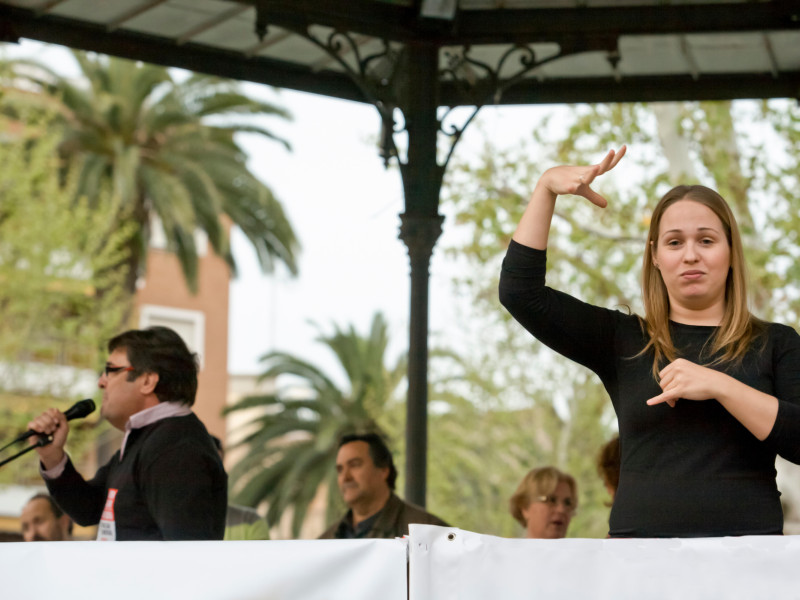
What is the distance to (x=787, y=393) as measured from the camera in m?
A: 2.42

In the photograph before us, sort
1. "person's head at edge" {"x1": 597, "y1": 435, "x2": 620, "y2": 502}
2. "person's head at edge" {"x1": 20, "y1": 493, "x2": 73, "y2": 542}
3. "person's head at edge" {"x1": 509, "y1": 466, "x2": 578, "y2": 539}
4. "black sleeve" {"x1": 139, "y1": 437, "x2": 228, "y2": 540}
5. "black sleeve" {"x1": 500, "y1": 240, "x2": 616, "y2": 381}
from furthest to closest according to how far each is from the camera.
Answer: "person's head at edge" {"x1": 20, "y1": 493, "x2": 73, "y2": 542}
"person's head at edge" {"x1": 509, "y1": 466, "x2": 578, "y2": 539}
"person's head at edge" {"x1": 597, "y1": 435, "x2": 620, "y2": 502}
"black sleeve" {"x1": 139, "y1": 437, "x2": 228, "y2": 540}
"black sleeve" {"x1": 500, "y1": 240, "x2": 616, "y2": 381}

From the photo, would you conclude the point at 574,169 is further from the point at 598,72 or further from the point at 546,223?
the point at 598,72

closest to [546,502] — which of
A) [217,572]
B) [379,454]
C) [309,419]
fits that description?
[379,454]

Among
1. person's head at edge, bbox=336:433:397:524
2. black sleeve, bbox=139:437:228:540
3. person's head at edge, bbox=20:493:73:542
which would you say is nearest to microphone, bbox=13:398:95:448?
black sleeve, bbox=139:437:228:540

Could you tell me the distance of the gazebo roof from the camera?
5.20m

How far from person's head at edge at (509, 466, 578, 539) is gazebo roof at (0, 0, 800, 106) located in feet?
6.74

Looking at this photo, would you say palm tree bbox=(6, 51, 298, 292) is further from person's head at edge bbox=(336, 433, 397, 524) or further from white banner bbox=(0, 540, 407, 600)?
white banner bbox=(0, 540, 407, 600)

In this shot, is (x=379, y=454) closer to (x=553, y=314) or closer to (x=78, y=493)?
(x=78, y=493)

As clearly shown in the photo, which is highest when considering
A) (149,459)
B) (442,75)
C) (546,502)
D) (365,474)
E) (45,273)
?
(45,273)

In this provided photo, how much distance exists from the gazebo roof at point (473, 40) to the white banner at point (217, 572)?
3.46 m

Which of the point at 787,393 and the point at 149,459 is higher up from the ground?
the point at 787,393

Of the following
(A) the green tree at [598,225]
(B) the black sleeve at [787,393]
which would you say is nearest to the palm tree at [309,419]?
(A) the green tree at [598,225]

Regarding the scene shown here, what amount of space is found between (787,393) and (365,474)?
13.6ft

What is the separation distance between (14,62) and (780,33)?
1853 centimetres
